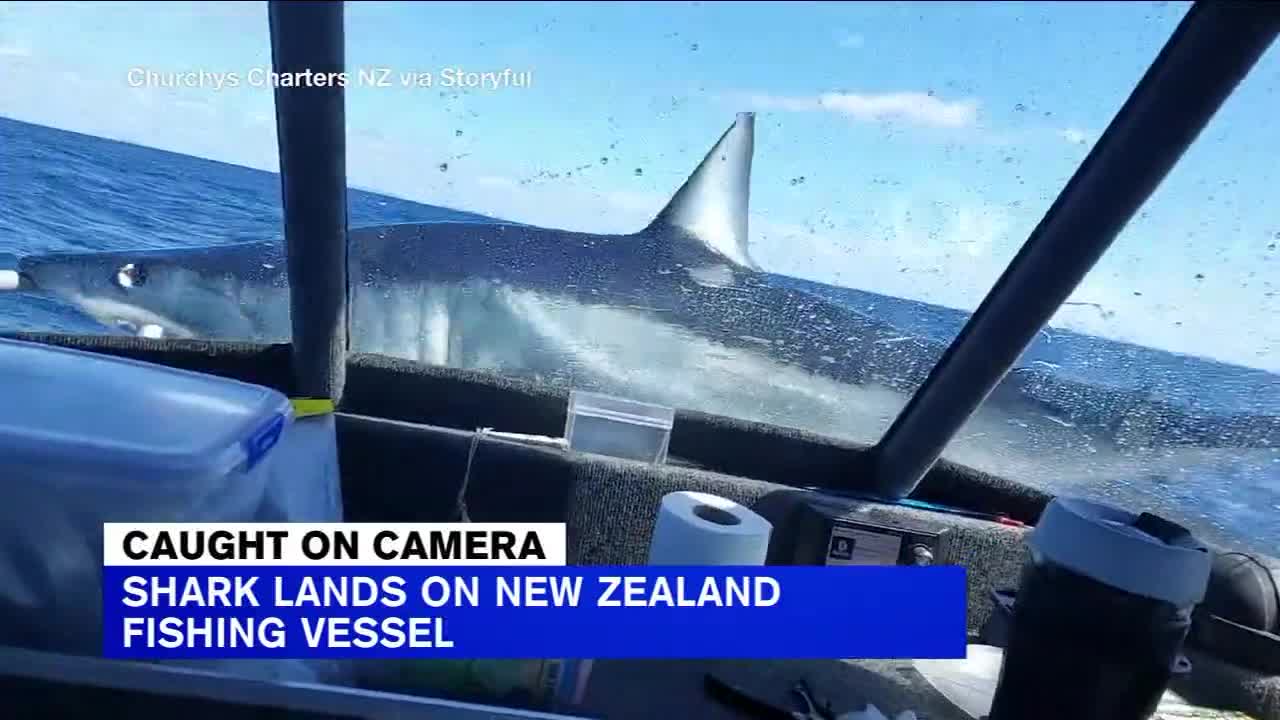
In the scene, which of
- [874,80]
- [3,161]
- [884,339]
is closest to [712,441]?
[884,339]

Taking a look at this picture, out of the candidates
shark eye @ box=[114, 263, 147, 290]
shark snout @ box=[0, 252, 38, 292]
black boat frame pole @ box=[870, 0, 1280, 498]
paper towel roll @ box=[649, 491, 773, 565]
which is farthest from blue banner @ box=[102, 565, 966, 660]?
shark eye @ box=[114, 263, 147, 290]

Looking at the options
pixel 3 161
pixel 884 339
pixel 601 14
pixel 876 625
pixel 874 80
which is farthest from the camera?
pixel 884 339

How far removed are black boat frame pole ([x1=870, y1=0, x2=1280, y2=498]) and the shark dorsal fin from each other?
537 mm

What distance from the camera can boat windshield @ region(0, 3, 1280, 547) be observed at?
1.49 meters

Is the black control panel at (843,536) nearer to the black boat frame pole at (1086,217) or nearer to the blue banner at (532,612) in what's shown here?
the blue banner at (532,612)

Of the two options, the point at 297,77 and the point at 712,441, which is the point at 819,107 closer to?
the point at 712,441

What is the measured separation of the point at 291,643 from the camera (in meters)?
0.98

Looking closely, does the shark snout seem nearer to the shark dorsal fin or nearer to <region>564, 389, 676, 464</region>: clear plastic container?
<region>564, 389, 676, 464</region>: clear plastic container

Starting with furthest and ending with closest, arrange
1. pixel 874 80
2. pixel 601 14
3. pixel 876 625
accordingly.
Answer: pixel 874 80, pixel 601 14, pixel 876 625

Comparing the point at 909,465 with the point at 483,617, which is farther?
the point at 909,465

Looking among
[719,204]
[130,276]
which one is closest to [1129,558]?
[719,204]

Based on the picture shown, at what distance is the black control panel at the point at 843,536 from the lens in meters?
1.48

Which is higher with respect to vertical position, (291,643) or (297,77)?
(297,77)

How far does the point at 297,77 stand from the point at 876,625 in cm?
118
